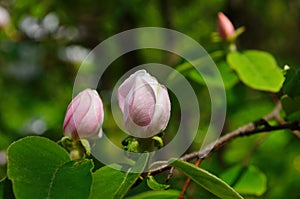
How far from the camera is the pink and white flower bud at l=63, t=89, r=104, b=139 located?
32.5 inches

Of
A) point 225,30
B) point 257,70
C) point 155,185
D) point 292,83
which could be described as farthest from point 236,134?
point 225,30

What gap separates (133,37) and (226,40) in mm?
909

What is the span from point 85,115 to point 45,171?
0.42 feet

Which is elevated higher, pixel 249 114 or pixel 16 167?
pixel 16 167

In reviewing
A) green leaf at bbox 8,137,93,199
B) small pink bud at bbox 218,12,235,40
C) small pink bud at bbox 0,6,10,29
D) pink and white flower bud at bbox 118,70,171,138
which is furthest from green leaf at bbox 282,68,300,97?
small pink bud at bbox 0,6,10,29

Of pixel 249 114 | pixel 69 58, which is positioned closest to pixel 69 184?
pixel 249 114

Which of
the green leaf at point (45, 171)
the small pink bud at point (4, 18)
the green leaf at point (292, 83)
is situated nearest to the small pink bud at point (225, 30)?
the green leaf at point (292, 83)

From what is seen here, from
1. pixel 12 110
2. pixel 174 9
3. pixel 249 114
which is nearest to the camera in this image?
pixel 249 114

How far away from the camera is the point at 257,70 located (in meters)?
1.29

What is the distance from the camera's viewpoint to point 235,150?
67.4 inches

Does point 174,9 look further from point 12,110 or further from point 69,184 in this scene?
point 69,184

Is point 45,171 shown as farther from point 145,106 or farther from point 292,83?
point 292,83

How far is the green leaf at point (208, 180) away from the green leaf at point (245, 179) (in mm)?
509

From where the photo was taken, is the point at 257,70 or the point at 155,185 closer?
the point at 155,185
